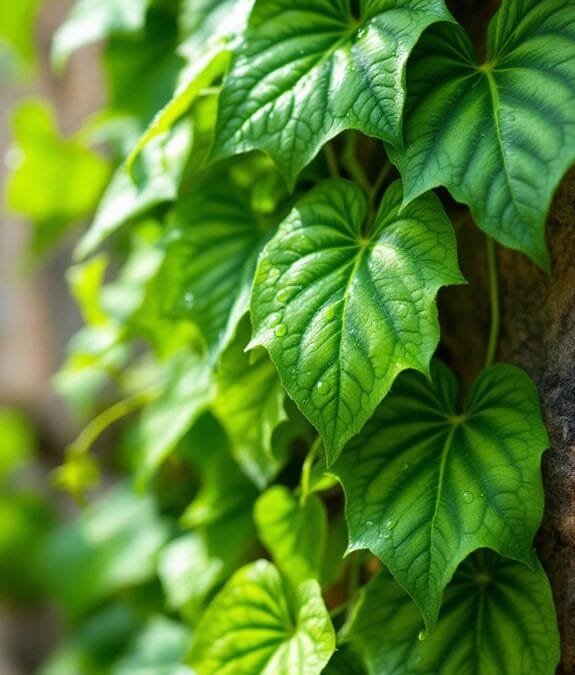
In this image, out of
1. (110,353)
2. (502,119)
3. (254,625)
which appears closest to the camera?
(502,119)

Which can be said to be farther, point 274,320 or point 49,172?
point 49,172

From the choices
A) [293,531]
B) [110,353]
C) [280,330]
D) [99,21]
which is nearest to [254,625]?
[293,531]

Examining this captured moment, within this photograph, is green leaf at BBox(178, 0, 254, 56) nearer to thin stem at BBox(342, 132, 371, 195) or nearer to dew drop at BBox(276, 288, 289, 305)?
thin stem at BBox(342, 132, 371, 195)

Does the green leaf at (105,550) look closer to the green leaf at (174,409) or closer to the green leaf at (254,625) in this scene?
the green leaf at (174,409)

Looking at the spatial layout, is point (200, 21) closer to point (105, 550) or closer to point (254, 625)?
point (254, 625)

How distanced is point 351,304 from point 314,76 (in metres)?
0.24

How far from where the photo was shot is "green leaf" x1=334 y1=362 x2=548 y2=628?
814 mm

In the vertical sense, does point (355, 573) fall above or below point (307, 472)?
below

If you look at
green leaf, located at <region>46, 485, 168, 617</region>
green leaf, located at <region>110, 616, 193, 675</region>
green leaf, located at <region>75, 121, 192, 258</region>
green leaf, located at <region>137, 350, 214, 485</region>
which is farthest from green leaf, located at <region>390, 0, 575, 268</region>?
green leaf, located at <region>46, 485, 168, 617</region>

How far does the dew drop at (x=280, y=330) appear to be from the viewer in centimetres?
85

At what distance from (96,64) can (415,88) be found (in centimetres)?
161

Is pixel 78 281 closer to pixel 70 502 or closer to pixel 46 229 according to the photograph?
pixel 46 229

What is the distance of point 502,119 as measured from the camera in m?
0.81

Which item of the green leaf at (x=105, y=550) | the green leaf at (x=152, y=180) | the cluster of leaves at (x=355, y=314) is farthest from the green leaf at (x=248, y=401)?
the green leaf at (x=105, y=550)
